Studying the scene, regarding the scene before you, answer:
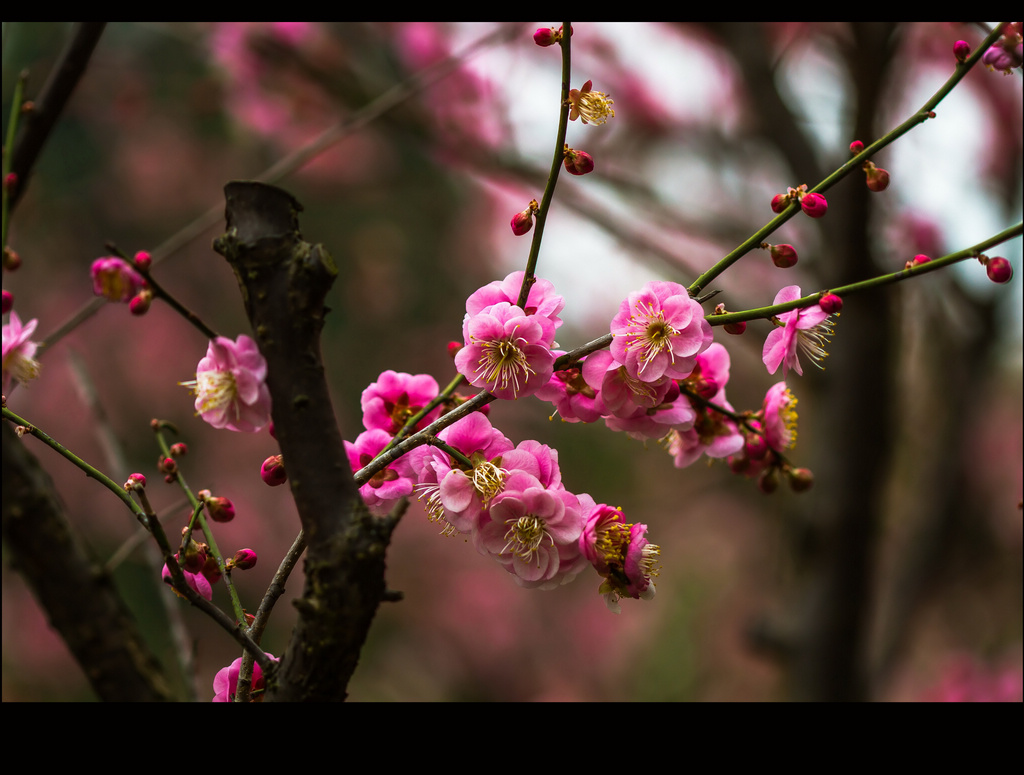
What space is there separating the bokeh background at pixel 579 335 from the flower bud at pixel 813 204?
1.21 feet

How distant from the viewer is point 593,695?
13.0 feet

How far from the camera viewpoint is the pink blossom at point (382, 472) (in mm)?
573

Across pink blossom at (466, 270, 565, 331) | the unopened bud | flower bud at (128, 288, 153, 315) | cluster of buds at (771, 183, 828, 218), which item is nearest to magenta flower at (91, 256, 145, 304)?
flower bud at (128, 288, 153, 315)

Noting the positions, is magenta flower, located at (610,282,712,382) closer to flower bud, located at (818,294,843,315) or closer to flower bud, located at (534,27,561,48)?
flower bud, located at (818,294,843,315)

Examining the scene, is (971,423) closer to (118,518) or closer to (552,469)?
(552,469)

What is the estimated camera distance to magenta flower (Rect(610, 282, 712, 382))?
52 cm

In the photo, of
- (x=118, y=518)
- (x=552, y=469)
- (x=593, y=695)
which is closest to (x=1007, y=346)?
(x=552, y=469)

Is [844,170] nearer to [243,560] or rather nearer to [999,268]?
[999,268]

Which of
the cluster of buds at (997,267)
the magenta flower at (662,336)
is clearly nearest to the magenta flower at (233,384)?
the magenta flower at (662,336)

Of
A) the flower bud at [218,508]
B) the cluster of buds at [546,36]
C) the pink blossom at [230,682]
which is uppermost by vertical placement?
the cluster of buds at [546,36]

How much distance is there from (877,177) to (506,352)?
30 cm

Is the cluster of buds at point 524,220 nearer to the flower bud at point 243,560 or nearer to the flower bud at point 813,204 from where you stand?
the flower bud at point 813,204

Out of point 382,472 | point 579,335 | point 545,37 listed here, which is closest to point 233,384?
point 382,472

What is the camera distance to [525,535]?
0.55 metres
